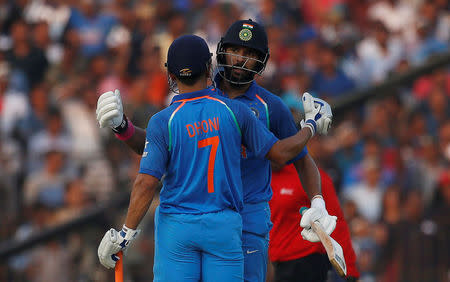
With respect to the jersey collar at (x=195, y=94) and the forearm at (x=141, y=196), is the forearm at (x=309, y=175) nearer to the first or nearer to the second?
the jersey collar at (x=195, y=94)

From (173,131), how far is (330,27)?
8110mm

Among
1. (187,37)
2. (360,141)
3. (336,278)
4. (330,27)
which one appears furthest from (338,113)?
(187,37)

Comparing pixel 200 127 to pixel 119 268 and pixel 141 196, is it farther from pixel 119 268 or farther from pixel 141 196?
pixel 119 268

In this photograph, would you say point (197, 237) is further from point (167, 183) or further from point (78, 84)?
point (78, 84)

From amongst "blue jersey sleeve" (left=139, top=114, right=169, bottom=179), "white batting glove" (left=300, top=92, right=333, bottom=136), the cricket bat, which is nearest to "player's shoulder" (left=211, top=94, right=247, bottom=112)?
"blue jersey sleeve" (left=139, top=114, right=169, bottom=179)

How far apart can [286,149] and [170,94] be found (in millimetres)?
6465

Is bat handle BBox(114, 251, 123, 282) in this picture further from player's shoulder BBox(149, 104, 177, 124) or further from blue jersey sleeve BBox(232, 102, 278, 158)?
blue jersey sleeve BBox(232, 102, 278, 158)

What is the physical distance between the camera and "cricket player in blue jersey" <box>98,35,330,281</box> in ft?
15.5

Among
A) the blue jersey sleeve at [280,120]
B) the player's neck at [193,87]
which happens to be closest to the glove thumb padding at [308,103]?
the blue jersey sleeve at [280,120]

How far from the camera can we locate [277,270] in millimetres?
6266

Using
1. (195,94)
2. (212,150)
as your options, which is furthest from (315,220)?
(195,94)

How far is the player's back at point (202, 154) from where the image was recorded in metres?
4.72

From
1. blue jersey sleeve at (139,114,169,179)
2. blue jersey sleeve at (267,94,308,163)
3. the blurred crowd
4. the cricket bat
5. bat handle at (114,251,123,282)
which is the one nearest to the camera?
blue jersey sleeve at (139,114,169,179)

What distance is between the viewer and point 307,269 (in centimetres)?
→ 611
